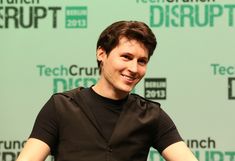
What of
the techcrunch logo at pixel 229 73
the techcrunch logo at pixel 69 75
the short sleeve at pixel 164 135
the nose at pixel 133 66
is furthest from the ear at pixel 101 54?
the techcrunch logo at pixel 229 73

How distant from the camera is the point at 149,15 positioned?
2.08 meters

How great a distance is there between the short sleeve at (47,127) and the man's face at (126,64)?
7.3 inches

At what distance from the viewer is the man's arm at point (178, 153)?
1421 mm

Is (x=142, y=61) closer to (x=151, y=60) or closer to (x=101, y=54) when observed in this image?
(x=101, y=54)

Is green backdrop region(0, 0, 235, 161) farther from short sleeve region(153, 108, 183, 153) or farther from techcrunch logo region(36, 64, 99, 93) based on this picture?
short sleeve region(153, 108, 183, 153)

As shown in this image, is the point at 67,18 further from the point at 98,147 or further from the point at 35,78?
the point at 98,147

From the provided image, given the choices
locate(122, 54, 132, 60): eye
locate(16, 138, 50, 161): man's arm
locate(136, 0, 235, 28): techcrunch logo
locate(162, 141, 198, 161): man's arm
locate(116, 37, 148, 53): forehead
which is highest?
locate(136, 0, 235, 28): techcrunch logo

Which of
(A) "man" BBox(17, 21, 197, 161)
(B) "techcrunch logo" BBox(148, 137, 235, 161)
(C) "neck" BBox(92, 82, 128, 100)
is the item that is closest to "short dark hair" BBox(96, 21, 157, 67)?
(A) "man" BBox(17, 21, 197, 161)

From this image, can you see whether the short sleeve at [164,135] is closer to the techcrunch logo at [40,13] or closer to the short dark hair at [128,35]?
the short dark hair at [128,35]

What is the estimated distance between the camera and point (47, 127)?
54.2 inches

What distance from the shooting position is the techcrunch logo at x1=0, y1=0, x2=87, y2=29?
6.88 ft

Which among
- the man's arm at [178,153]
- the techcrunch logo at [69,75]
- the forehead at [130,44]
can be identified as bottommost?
the man's arm at [178,153]

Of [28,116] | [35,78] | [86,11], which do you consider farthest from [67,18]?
[28,116]

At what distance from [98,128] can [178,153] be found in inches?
9.5
